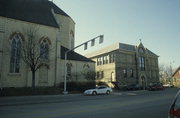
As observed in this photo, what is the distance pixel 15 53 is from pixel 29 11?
9.02m

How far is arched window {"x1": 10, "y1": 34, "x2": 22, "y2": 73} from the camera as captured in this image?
2789cm

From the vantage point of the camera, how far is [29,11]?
3231cm

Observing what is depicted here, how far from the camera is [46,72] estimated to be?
31.2 m

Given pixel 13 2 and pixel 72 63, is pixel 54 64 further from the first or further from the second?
pixel 13 2

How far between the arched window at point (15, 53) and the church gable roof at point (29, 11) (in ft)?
11.5

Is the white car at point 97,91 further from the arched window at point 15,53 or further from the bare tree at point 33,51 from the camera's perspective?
the arched window at point 15,53

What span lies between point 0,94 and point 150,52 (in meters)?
44.9

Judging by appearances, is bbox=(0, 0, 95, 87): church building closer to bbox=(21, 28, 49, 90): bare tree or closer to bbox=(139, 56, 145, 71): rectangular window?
bbox=(21, 28, 49, 90): bare tree

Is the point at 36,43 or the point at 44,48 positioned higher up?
the point at 36,43

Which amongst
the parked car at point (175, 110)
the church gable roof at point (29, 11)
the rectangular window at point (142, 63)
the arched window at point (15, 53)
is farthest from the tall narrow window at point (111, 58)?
the parked car at point (175, 110)

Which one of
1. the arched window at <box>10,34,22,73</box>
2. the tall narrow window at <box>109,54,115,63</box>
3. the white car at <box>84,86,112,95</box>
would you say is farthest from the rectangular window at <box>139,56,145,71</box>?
the arched window at <box>10,34,22,73</box>

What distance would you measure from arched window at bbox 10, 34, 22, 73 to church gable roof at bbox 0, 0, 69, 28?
3.52 metres

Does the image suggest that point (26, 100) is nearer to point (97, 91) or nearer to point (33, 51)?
point (33, 51)

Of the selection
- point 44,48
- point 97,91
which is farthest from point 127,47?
point 44,48
